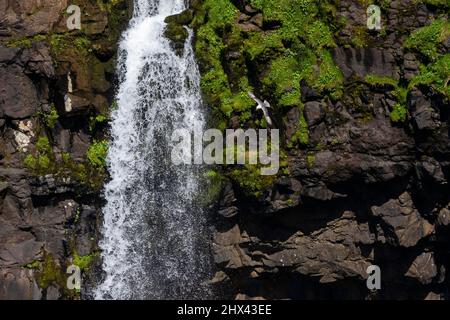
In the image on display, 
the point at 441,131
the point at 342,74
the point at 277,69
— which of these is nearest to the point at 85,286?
the point at 277,69

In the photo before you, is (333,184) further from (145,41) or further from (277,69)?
(145,41)

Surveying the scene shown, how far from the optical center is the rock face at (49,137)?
16.8 metres

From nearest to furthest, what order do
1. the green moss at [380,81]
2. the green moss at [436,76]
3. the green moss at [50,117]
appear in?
the green moss at [436,76]
the green moss at [380,81]
the green moss at [50,117]

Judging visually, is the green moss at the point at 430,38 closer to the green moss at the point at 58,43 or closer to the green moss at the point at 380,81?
the green moss at the point at 380,81

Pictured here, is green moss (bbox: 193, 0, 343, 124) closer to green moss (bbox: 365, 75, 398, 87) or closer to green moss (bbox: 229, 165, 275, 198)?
green moss (bbox: 365, 75, 398, 87)

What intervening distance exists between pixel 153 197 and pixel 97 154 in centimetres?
220

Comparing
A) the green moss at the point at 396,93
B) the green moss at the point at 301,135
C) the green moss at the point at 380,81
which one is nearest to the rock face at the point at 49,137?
the green moss at the point at 301,135

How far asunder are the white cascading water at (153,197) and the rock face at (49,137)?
0.59 m

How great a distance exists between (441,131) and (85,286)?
11.4 meters

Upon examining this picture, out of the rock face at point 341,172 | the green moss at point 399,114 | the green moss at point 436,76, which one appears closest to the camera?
the green moss at point 436,76

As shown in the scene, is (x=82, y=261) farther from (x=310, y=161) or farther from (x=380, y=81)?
(x=380, y=81)

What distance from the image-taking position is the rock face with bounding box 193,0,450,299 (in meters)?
16.7

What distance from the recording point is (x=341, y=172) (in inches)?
656

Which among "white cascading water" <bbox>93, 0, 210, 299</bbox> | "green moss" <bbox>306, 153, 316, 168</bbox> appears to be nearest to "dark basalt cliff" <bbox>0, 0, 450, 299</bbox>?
"green moss" <bbox>306, 153, 316, 168</bbox>
